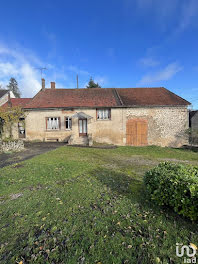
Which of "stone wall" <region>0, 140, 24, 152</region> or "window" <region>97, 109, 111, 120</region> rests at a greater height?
"window" <region>97, 109, 111, 120</region>

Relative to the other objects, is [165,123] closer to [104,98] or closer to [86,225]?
[104,98]

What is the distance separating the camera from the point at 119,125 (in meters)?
14.3

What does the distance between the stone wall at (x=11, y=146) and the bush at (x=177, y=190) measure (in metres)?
10.4

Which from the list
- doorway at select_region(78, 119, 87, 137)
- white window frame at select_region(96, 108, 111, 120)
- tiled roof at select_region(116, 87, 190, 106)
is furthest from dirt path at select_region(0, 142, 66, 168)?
tiled roof at select_region(116, 87, 190, 106)

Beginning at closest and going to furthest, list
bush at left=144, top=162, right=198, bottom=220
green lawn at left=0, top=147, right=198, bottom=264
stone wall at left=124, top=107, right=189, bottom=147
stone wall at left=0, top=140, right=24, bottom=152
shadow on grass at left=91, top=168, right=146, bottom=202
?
1. green lawn at left=0, top=147, right=198, bottom=264
2. bush at left=144, top=162, right=198, bottom=220
3. shadow on grass at left=91, top=168, right=146, bottom=202
4. stone wall at left=0, top=140, right=24, bottom=152
5. stone wall at left=124, top=107, right=189, bottom=147

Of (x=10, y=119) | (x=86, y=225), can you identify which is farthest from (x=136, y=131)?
(x=10, y=119)

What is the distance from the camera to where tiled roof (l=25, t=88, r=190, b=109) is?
1445 cm

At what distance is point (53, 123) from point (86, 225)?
13.6m

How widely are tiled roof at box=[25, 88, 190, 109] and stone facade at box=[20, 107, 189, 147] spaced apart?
2.36 feet

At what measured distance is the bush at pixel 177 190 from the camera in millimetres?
2477

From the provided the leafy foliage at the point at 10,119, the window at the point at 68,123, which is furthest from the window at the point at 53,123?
the leafy foliage at the point at 10,119

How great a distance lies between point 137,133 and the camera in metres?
14.3

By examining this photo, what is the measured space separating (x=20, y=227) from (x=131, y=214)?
2.42 m

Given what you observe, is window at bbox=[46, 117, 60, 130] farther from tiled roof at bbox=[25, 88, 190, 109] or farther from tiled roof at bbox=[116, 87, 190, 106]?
tiled roof at bbox=[116, 87, 190, 106]
